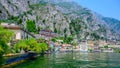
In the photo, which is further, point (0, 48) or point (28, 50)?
Answer: point (28, 50)

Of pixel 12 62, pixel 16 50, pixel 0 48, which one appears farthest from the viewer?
pixel 16 50

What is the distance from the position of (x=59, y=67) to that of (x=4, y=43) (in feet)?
73.2

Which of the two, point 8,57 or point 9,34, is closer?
point 9,34

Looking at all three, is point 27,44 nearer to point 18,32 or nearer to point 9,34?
point 18,32

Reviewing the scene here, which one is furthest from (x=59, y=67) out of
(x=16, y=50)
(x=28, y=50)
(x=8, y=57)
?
(x=28, y=50)

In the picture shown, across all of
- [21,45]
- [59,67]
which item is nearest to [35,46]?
[21,45]

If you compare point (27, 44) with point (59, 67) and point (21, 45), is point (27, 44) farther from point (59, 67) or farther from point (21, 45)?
point (59, 67)

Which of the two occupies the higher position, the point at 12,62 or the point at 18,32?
the point at 18,32

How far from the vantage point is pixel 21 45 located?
106 metres

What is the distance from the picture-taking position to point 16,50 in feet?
341

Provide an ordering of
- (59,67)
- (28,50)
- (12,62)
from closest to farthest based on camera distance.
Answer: (59,67)
(12,62)
(28,50)

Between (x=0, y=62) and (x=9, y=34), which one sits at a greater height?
(x=9, y=34)

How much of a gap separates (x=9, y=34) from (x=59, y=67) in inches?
906

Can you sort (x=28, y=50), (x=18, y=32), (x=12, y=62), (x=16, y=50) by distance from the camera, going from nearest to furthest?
(x=12, y=62)
(x=16, y=50)
(x=28, y=50)
(x=18, y=32)
